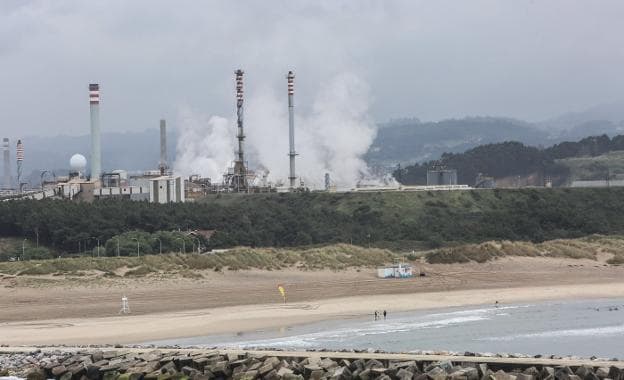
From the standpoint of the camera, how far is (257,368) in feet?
78.8

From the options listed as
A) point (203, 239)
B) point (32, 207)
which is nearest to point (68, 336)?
point (203, 239)

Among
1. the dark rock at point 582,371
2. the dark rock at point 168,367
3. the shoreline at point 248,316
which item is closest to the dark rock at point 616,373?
the dark rock at point 582,371

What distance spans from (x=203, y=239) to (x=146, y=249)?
8.46 m

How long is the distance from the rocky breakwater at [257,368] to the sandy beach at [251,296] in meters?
6.79

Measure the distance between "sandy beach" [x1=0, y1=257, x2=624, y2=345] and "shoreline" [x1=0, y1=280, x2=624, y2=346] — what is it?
0.04 meters

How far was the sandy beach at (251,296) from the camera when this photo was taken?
3662cm

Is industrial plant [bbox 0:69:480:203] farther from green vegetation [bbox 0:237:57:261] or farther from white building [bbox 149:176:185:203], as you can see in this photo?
green vegetation [bbox 0:237:57:261]

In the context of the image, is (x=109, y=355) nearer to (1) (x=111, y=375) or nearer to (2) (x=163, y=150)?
(1) (x=111, y=375)

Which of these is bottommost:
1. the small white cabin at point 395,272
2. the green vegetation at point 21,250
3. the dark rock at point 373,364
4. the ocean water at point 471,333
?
the ocean water at point 471,333

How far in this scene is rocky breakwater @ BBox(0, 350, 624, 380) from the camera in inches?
876

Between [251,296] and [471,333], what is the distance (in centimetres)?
1309

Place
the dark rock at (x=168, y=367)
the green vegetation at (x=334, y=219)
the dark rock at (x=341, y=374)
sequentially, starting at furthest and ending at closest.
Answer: the green vegetation at (x=334, y=219) → the dark rock at (x=168, y=367) → the dark rock at (x=341, y=374)

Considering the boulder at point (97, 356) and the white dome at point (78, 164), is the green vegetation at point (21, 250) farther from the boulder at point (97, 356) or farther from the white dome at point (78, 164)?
the white dome at point (78, 164)

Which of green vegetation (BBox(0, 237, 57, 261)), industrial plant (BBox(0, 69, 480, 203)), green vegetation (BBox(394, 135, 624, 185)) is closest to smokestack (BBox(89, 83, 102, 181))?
industrial plant (BBox(0, 69, 480, 203))
